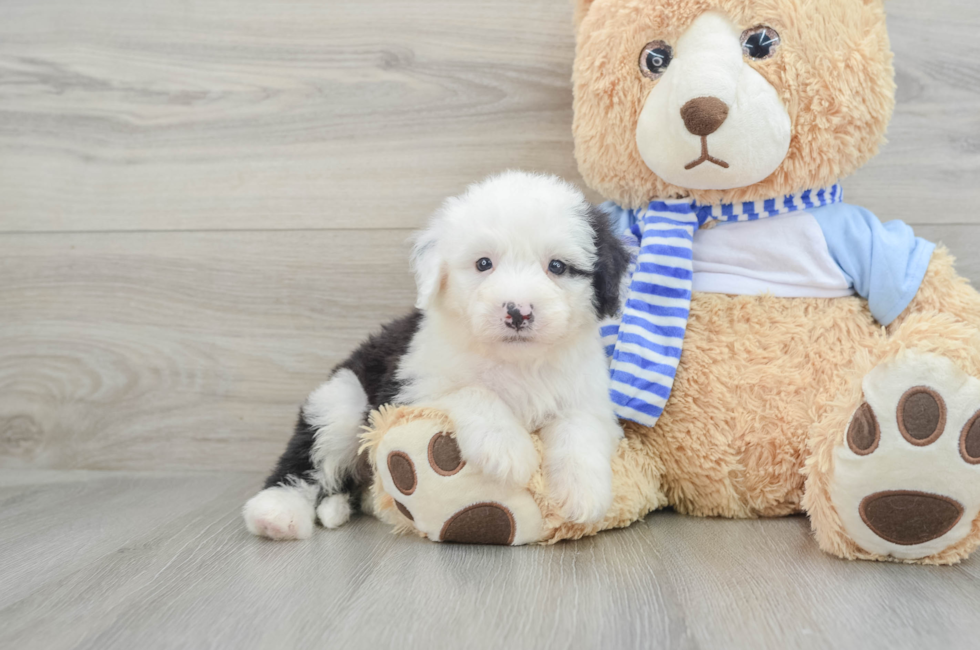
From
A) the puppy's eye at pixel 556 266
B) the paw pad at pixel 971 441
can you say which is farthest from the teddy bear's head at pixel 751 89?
the paw pad at pixel 971 441

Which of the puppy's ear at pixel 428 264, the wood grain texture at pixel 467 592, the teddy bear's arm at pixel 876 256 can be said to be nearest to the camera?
the wood grain texture at pixel 467 592

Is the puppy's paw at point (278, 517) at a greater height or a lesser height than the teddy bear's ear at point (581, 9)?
lesser

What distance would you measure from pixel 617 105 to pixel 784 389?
2.34 ft

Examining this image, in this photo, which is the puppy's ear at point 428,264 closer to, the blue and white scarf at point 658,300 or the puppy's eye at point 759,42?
the blue and white scarf at point 658,300

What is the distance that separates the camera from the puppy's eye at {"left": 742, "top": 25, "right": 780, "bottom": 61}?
Result: 1.55m

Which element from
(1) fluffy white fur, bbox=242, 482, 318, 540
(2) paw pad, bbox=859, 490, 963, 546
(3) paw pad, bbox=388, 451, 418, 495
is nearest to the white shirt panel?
(2) paw pad, bbox=859, 490, 963, 546

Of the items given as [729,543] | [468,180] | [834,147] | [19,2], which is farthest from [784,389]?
[19,2]

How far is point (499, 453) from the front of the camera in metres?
1.36

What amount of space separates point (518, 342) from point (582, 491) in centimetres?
30

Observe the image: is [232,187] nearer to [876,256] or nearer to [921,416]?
[876,256]

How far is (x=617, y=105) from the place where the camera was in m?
1.66

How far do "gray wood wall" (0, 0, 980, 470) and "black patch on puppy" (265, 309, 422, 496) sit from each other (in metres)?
0.44

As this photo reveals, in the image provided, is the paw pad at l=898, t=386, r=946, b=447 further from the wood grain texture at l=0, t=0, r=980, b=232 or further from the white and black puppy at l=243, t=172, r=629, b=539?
the wood grain texture at l=0, t=0, r=980, b=232

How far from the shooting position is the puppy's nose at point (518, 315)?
4.35 ft
